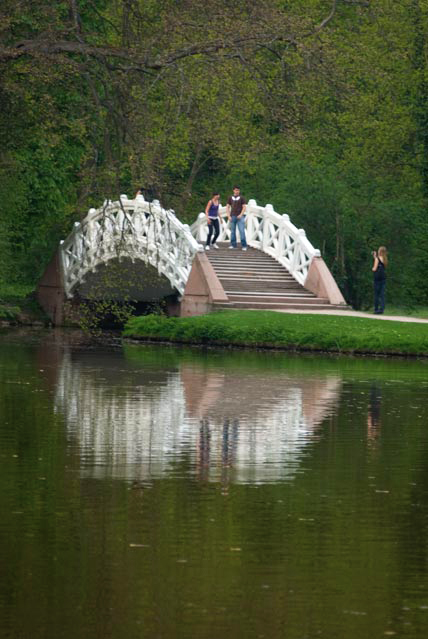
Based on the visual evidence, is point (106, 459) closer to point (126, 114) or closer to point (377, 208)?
point (126, 114)

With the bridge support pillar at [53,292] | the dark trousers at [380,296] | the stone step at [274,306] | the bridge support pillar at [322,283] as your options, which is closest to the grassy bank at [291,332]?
the stone step at [274,306]

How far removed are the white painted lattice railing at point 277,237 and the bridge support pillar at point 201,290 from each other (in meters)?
2.81

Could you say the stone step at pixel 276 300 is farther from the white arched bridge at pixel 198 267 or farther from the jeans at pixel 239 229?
the jeans at pixel 239 229

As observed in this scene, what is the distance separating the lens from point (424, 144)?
47938 mm

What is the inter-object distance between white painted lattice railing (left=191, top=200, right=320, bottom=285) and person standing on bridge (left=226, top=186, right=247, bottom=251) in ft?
0.91

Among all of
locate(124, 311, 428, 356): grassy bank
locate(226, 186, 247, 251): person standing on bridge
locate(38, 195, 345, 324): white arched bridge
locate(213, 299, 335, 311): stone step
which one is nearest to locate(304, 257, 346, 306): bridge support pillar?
locate(38, 195, 345, 324): white arched bridge

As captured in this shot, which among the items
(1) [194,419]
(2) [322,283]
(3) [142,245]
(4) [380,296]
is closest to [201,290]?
(3) [142,245]

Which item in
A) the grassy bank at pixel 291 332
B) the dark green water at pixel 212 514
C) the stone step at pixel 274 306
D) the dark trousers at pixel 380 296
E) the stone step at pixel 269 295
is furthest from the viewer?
the stone step at pixel 269 295

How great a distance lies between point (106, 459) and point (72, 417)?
376cm

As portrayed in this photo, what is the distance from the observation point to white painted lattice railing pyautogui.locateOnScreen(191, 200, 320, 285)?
42.5 meters

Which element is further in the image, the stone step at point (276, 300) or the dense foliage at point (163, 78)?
A: the stone step at point (276, 300)

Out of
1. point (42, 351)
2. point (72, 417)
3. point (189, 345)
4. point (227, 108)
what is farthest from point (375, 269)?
point (72, 417)

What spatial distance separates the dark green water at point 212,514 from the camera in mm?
8383

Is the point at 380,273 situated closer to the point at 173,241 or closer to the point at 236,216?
the point at 173,241
